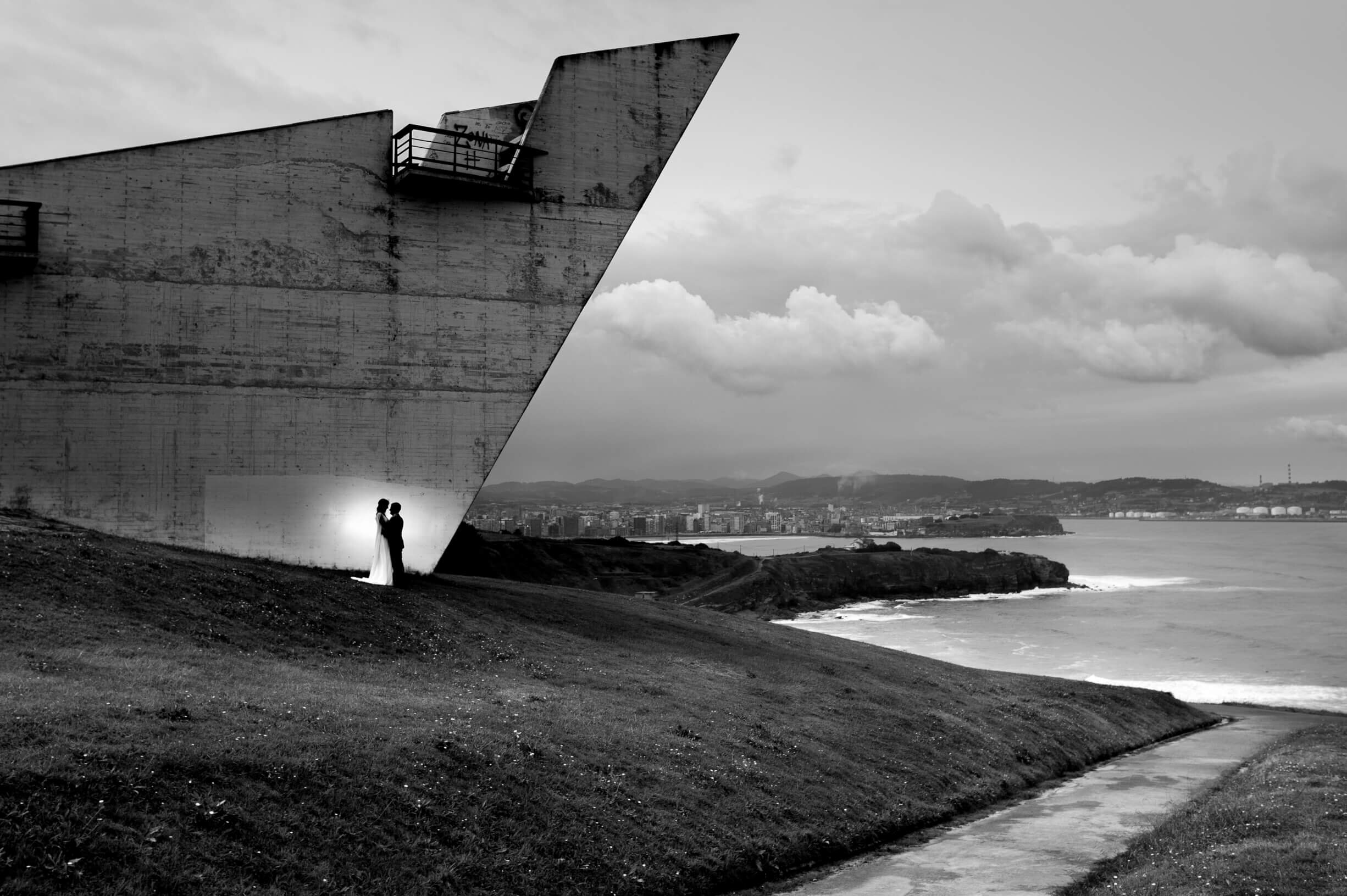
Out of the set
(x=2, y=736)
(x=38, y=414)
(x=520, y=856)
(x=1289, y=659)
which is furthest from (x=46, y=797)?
(x=1289, y=659)

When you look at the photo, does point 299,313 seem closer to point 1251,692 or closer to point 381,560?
point 381,560

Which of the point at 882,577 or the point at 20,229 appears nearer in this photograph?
the point at 20,229

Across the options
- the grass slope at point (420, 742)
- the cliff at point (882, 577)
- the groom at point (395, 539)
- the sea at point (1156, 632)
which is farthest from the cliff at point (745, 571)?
the grass slope at point (420, 742)

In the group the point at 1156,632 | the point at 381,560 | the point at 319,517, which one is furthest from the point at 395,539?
the point at 1156,632

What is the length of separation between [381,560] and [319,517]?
7.93 feet

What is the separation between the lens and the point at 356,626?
2070cm

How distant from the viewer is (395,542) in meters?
24.6

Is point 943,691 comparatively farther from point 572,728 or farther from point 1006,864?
point 572,728

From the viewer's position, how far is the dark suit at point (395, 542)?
24.4 m

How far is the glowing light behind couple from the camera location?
83.7 feet

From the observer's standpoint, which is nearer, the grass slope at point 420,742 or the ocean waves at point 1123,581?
the grass slope at point 420,742

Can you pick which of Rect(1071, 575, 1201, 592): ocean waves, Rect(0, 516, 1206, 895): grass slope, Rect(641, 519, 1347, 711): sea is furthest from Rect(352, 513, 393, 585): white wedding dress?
Rect(1071, 575, 1201, 592): ocean waves

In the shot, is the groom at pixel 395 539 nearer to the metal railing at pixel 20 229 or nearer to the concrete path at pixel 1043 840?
the metal railing at pixel 20 229

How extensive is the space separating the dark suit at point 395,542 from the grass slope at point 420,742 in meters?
0.56
